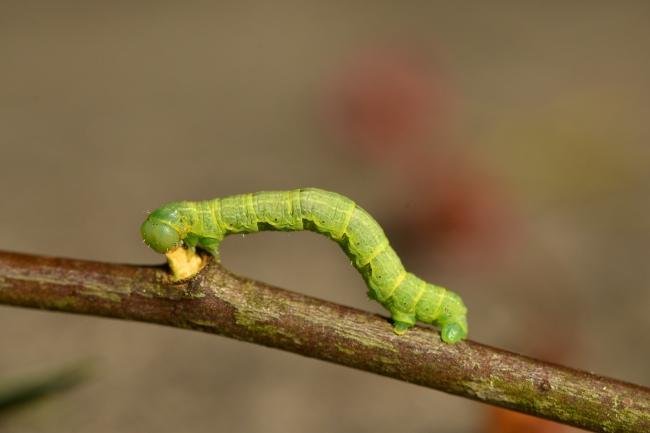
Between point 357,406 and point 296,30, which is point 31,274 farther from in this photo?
point 296,30

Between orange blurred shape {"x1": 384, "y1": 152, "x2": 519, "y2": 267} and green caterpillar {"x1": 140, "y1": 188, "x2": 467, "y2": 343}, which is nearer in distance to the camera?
green caterpillar {"x1": 140, "y1": 188, "x2": 467, "y2": 343}

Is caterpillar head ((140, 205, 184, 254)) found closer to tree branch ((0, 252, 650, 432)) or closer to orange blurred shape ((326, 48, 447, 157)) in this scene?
tree branch ((0, 252, 650, 432))

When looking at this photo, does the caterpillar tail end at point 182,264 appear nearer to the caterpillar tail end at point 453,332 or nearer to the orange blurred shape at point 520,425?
the caterpillar tail end at point 453,332

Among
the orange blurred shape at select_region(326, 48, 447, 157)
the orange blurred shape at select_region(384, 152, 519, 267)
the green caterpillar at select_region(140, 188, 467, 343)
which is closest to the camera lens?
the green caterpillar at select_region(140, 188, 467, 343)

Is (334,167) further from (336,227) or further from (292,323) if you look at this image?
(292,323)

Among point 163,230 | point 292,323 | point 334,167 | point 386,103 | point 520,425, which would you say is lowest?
point 520,425

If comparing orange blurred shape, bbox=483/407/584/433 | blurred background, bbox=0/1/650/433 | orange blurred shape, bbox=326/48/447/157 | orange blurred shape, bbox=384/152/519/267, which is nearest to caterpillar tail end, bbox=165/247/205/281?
blurred background, bbox=0/1/650/433

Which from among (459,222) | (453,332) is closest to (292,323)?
(453,332)
